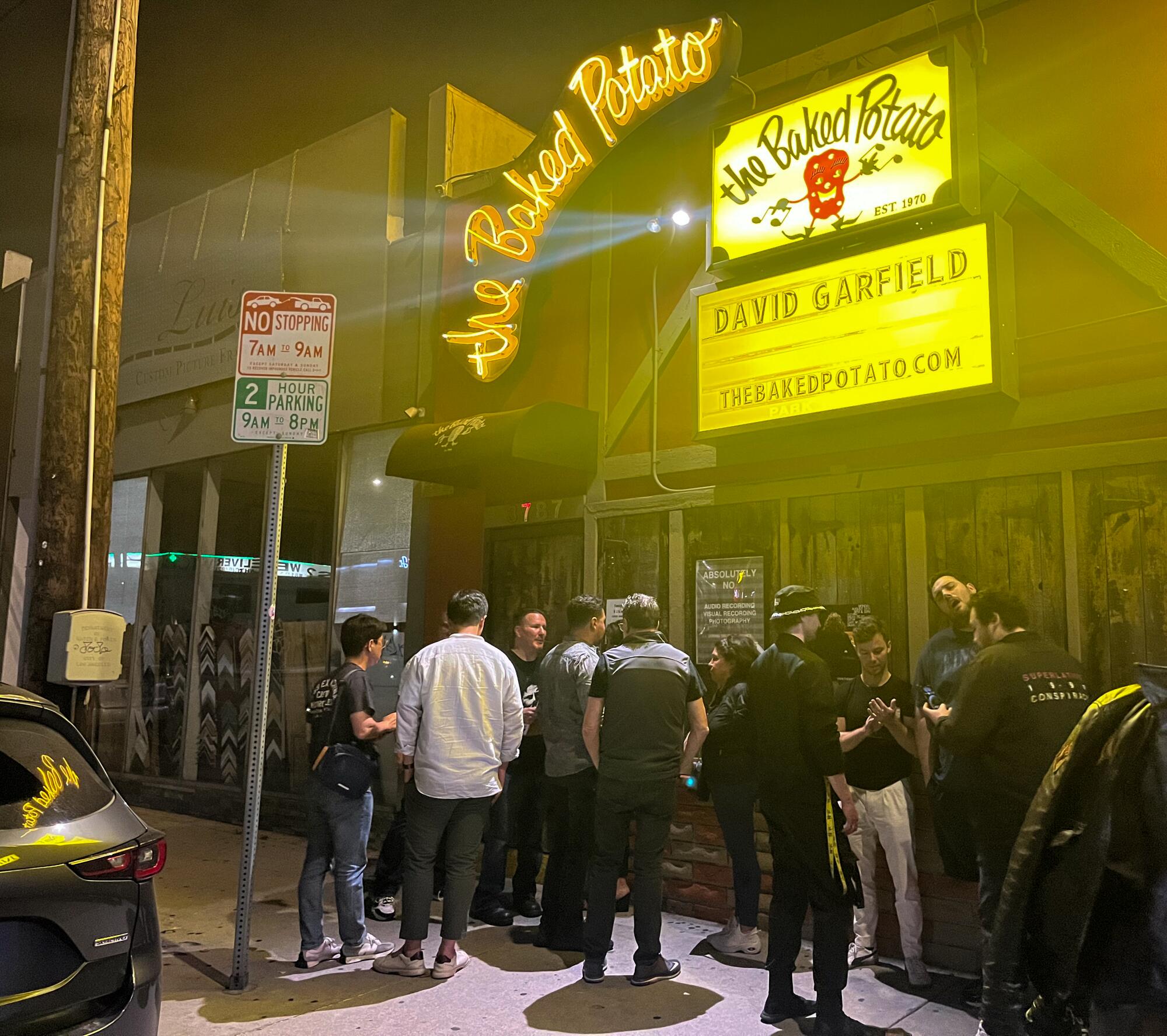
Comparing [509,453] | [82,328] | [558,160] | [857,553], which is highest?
[558,160]

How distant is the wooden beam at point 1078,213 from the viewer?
592cm

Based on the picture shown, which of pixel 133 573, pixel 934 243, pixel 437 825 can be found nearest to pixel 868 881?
pixel 437 825

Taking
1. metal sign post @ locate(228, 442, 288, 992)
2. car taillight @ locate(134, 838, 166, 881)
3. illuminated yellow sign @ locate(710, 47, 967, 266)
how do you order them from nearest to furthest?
car taillight @ locate(134, 838, 166, 881) < metal sign post @ locate(228, 442, 288, 992) < illuminated yellow sign @ locate(710, 47, 967, 266)

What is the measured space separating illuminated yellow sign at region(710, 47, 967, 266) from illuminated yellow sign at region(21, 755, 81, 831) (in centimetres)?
597

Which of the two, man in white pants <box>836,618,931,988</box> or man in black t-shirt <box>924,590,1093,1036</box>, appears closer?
man in black t-shirt <box>924,590,1093,1036</box>

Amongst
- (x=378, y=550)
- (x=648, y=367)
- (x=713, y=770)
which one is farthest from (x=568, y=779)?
(x=378, y=550)

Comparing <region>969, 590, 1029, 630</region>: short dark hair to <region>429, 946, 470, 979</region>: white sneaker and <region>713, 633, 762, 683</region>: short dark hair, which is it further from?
<region>429, 946, 470, 979</region>: white sneaker

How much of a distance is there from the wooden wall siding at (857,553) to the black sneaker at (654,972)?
2575 mm

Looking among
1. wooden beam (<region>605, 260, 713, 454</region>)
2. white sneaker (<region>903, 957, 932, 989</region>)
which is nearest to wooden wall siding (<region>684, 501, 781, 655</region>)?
wooden beam (<region>605, 260, 713, 454</region>)

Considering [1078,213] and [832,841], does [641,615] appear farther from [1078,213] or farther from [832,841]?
[1078,213]

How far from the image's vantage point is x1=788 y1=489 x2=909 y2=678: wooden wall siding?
668 cm

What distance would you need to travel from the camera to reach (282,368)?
5355 mm

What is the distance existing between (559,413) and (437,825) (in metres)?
3.82

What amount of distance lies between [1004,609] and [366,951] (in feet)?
13.0
